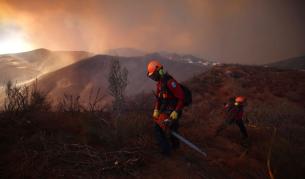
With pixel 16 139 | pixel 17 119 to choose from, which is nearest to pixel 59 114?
pixel 17 119

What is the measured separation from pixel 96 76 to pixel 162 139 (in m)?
56.5

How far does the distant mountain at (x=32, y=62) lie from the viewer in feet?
241

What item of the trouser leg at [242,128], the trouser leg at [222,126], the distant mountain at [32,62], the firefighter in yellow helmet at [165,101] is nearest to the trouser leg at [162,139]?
the firefighter in yellow helmet at [165,101]

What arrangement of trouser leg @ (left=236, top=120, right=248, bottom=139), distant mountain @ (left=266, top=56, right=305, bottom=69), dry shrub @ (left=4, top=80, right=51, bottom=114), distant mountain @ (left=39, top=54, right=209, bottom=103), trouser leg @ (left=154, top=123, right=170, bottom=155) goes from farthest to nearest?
distant mountain @ (left=266, top=56, right=305, bottom=69)
distant mountain @ (left=39, top=54, right=209, bottom=103)
trouser leg @ (left=236, top=120, right=248, bottom=139)
dry shrub @ (left=4, top=80, right=51, bottom=114)
trouser leg @ (left=154, top=123, right=170, bottom=155)

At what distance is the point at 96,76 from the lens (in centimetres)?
5906

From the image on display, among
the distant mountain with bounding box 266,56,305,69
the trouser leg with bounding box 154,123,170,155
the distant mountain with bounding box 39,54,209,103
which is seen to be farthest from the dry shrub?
the distant mountain with bounding box 266,56,305,69

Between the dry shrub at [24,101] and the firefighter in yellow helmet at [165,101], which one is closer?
the firefighter in yellow helmet at [165,101]

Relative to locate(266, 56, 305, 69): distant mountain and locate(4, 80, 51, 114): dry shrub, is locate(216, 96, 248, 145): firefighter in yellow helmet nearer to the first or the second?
locate(4, 80, 51, 114): dry shrub

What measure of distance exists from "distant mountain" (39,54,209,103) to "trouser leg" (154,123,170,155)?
142ft

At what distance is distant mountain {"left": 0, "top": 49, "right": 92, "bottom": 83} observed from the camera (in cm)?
7336

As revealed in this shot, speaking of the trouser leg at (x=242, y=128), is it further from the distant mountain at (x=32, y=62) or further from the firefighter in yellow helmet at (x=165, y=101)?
the distant mountain at (x=32, y=62)

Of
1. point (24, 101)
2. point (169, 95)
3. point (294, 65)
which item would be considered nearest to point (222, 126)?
point (169, 95)

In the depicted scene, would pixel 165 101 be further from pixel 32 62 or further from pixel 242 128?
pixel 32 62

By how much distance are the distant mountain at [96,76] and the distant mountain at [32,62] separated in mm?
18461
